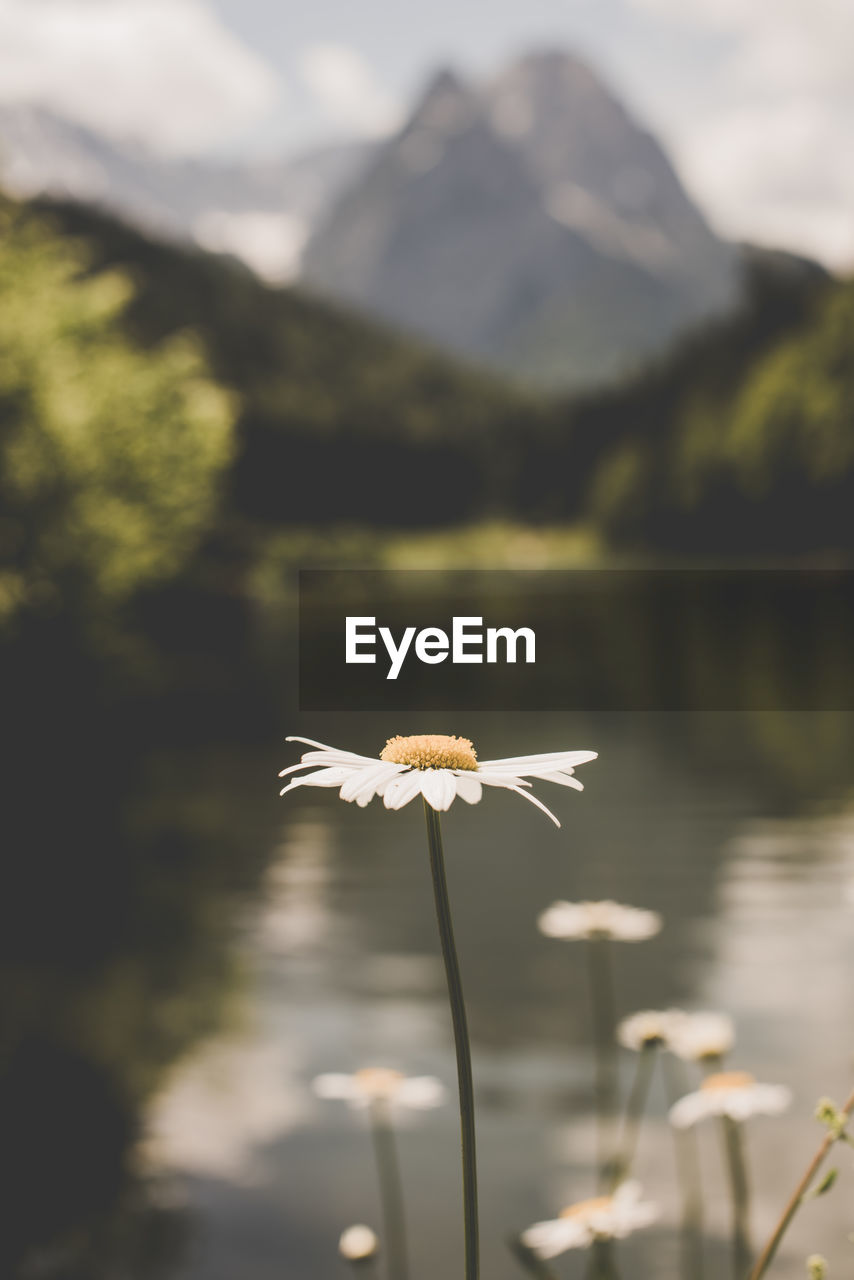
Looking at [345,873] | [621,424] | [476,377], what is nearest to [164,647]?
[345,873]

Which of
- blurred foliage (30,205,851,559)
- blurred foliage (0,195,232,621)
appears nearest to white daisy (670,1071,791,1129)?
blurred foliage (0,195,232,621)

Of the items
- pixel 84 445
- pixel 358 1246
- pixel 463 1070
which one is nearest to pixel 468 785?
pixel 463 1070

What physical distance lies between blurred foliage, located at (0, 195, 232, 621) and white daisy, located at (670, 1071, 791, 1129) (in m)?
23.5

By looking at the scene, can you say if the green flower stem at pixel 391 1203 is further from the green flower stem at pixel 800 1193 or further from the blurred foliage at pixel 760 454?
the blurred foliage at pixel 760 454

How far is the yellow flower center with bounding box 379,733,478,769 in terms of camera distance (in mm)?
1221

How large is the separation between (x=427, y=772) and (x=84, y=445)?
2976 centimetres

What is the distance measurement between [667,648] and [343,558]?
8052 cm

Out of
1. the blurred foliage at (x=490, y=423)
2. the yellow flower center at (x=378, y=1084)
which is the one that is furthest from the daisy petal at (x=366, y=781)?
Answer: the blurred foliage at (x=490, y=423)

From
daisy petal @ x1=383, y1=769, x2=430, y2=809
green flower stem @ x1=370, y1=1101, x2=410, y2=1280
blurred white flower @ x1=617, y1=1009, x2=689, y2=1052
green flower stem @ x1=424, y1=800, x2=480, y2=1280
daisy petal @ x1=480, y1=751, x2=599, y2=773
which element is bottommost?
green flower stem @ x1=370, y1=1101, x2=410, y2=1280

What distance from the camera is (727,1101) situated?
114 inches

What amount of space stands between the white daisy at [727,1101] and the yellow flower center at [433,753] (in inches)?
70.2

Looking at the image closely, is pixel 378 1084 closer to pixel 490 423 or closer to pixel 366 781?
pixel 366 781

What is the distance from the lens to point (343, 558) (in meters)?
117
